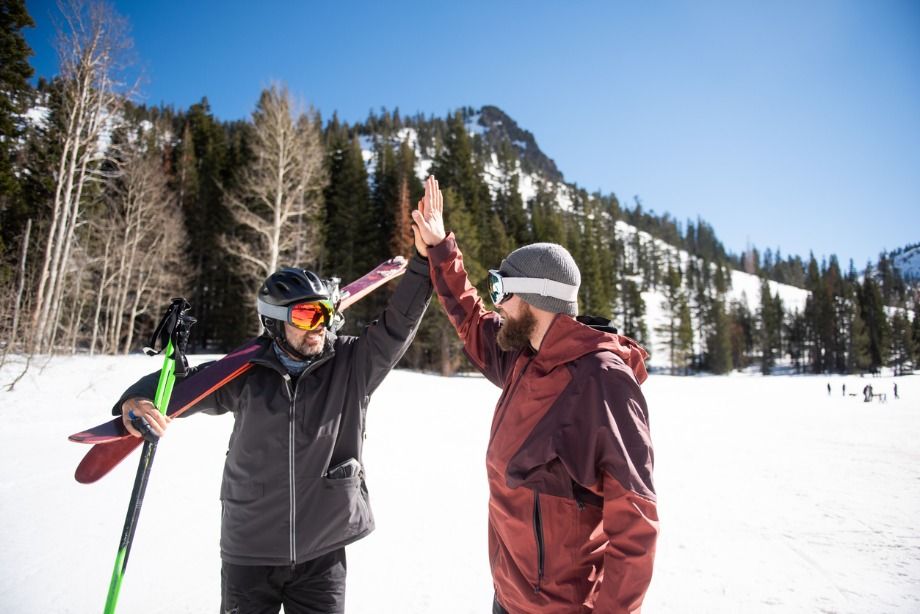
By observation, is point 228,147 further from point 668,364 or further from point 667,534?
point 668,364

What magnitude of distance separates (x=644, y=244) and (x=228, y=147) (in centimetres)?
8064

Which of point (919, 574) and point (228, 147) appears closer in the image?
point (919, 574)

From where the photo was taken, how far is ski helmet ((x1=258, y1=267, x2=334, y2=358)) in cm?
222

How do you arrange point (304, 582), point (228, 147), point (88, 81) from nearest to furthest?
point (304, 582), point (88, 81), point (228, 147)

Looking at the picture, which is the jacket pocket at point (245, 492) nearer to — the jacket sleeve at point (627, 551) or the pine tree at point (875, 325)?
the jacket sleeve at point (627, 551)

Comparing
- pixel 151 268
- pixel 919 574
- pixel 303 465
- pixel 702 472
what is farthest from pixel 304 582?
pixel 151 268

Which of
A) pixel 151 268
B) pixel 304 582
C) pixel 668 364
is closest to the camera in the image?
pixel 304 582

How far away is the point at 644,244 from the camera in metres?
92.3

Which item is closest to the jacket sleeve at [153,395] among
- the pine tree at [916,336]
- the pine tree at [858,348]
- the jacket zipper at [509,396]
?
the jacket zipper at [509,396]

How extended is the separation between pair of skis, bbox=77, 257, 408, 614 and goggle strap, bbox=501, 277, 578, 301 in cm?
139

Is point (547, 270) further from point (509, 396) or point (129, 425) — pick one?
point (129, 425)

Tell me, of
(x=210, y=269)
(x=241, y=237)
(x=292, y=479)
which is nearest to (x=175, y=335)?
(x=292, y=479)

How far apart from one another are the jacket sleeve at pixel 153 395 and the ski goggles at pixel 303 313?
1.24ft

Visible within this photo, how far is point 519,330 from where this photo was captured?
2174mm
